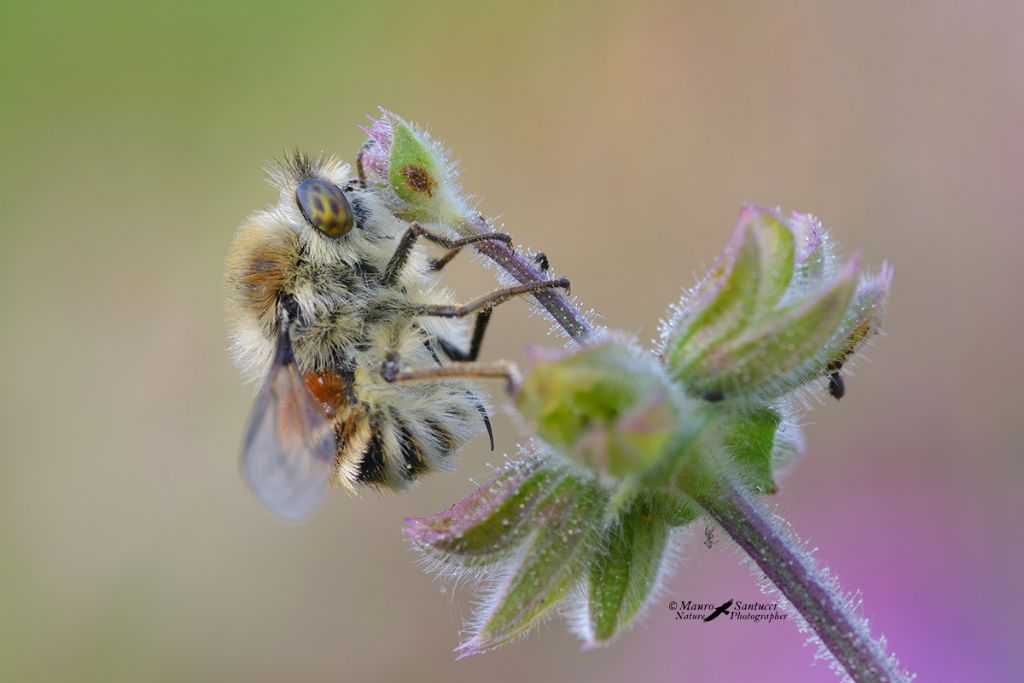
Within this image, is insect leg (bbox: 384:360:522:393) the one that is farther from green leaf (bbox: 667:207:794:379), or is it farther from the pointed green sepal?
the pointed green sepal

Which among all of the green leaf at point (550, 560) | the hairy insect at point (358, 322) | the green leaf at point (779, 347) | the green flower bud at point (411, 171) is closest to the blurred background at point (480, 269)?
the hairy insect at point (358, 322)

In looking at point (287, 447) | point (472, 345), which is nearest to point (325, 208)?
point (472, 345)

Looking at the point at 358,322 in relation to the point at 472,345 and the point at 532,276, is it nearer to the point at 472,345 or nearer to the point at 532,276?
the point at 472,345

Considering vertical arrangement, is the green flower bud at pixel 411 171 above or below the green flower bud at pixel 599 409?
above

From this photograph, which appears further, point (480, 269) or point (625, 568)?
point (480, 269)

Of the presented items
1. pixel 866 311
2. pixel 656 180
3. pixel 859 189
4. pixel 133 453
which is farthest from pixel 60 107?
pixel 866 311

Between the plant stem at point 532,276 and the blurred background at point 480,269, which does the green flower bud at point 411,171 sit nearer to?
the plant stem at point 532,276
